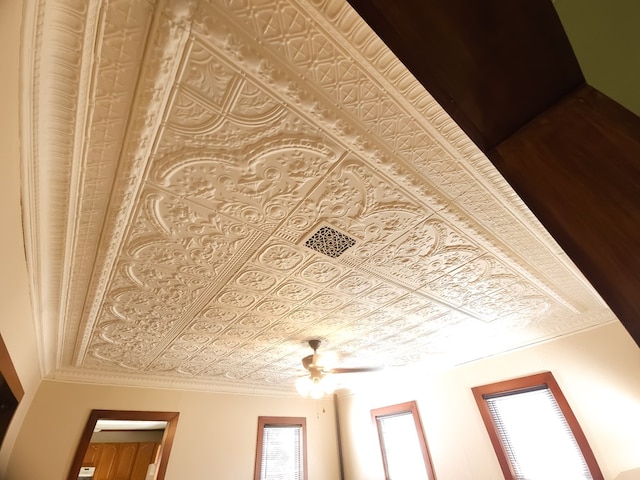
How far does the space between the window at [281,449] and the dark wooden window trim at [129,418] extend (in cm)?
110

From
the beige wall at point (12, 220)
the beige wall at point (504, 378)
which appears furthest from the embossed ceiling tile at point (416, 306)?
the beige wall at point (12, 220)

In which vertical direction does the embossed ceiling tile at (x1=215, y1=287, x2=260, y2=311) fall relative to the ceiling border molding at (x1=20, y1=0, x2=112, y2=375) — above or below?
above

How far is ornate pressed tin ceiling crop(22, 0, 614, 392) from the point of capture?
2.72 ft

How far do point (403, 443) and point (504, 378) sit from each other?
5.16ft

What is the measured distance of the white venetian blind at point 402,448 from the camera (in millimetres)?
3502

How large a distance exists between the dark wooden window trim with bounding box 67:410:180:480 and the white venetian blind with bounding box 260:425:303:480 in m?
1.20

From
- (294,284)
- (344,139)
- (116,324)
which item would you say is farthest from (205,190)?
(116,324)

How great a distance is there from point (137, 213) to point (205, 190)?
0.37 m

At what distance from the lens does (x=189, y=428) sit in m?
3.48

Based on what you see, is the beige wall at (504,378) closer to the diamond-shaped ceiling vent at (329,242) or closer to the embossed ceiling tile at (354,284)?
the embossed ceiling tile at (354,284)

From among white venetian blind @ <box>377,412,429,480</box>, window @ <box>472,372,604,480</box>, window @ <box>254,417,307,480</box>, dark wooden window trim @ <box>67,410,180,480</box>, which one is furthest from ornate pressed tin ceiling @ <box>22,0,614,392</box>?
window @ <box>254,417,307,480</box>

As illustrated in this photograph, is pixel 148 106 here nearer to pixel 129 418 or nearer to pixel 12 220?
pixel 12 220

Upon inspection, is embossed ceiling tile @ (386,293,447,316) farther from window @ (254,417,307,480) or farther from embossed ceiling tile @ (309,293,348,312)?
window @ (254,417,307,480)

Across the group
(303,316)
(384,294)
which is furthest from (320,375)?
(384,294)
